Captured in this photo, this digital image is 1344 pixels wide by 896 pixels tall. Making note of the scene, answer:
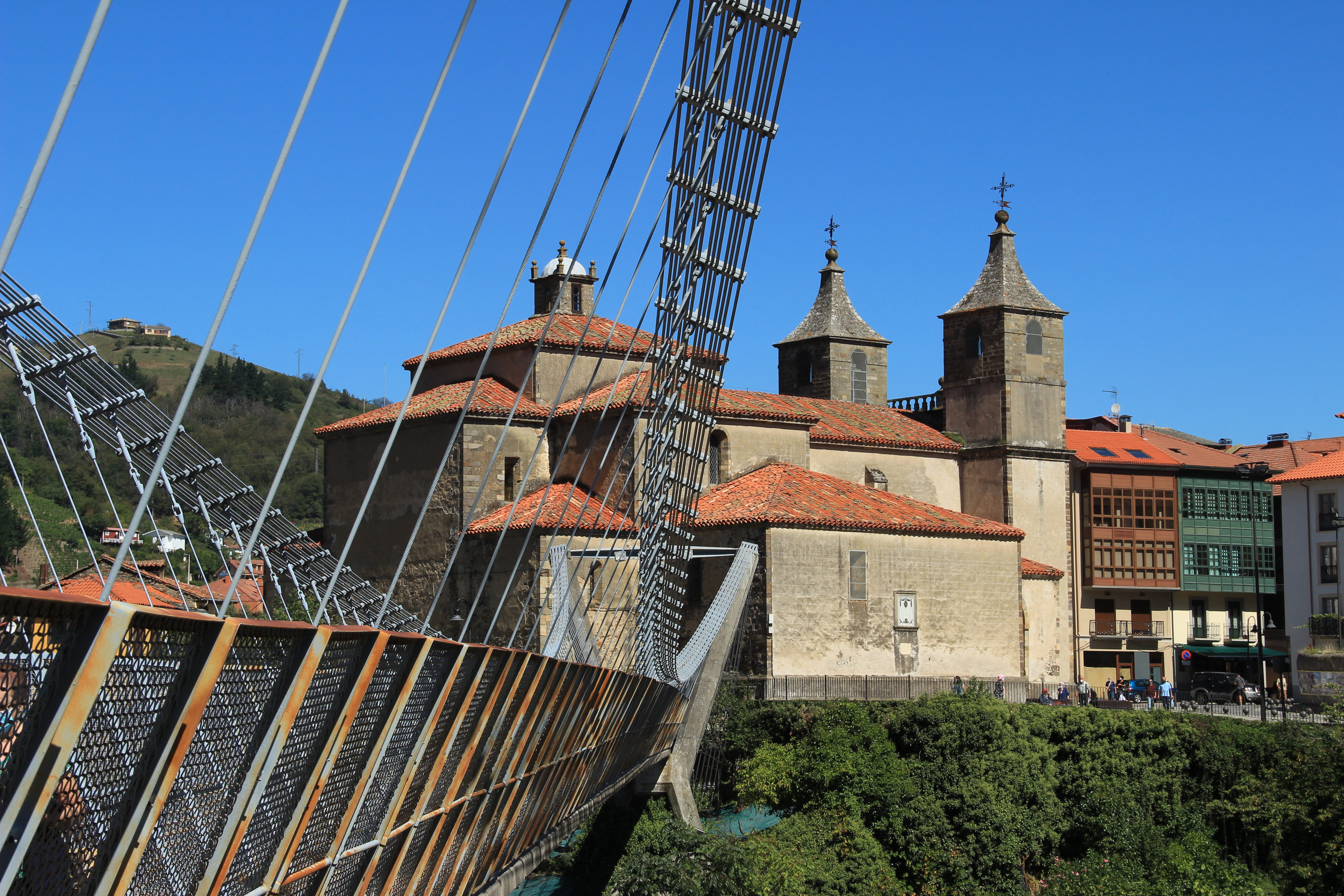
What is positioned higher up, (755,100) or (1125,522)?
(1125,522)

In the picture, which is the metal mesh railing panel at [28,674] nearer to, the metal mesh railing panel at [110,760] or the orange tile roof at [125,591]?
the metal mesh railing panel at [110,760]

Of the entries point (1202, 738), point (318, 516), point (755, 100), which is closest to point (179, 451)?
point (755, 100)

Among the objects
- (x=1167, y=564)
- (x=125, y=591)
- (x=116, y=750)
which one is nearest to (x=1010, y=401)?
(x=1167, y=564)

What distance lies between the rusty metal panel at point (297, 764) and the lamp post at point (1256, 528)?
113 ft

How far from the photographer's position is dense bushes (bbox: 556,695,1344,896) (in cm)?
2631

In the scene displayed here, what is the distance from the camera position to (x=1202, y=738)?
100ft

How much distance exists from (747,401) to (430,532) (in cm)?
887

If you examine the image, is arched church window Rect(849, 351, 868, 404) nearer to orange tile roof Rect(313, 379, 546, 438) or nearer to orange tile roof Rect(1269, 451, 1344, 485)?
orange tile roof Rect(1269, 451, 1344, 485)

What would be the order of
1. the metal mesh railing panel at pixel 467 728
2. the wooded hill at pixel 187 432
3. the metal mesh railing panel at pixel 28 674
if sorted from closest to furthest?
the metal mesh railing panel at pixel 28 674, the metal mesh railing panel at pixel 467 728, the wooded hill at pixel 187 432

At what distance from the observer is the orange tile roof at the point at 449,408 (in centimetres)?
3334

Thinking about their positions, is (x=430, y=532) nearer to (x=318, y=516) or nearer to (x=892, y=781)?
(x=892, y=781)

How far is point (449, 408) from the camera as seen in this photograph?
33.4m

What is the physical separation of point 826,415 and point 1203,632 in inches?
750

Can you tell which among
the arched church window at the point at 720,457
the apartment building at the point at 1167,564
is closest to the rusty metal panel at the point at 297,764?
the arched church window at the point at 720,457
